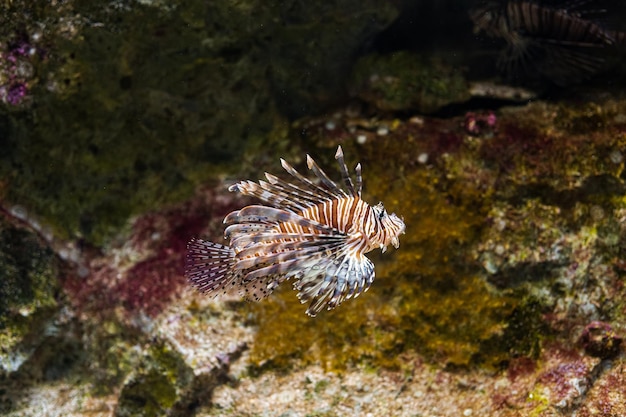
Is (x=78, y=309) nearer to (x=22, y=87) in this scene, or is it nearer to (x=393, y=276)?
(x=22, y=87)

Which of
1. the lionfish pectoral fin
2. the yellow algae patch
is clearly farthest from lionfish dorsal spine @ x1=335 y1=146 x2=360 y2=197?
the yellow algae patch

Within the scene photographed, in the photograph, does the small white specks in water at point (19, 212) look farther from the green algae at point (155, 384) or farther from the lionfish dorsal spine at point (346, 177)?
the lionfish dorsal spine at point (346, 177)

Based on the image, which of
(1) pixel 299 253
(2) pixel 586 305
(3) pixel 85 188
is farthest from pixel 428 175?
(3) pixel 85 188

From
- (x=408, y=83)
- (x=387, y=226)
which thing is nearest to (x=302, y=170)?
(x=408, y=83)

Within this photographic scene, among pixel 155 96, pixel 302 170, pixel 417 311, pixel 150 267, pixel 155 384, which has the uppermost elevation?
pixel 155 96

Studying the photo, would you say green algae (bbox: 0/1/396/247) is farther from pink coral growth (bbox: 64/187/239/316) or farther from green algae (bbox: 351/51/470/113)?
green algae (bbox: 351/51/470/113)

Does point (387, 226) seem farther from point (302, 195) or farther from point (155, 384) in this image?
point (155, 384)

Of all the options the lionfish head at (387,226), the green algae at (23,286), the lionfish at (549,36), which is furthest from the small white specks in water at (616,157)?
the green algae at (23,286)
